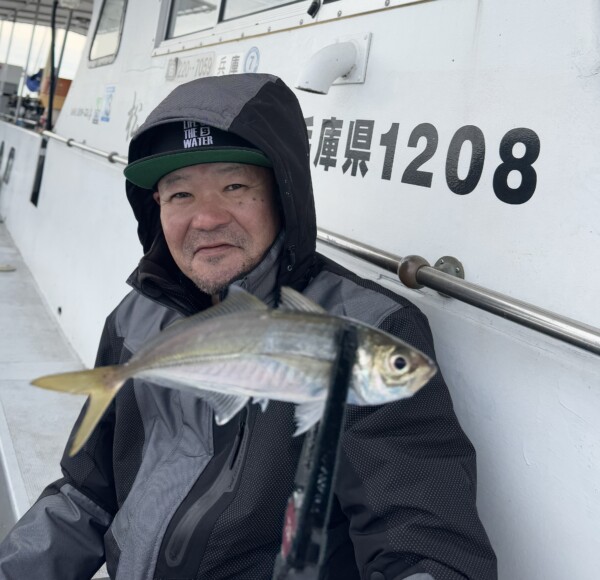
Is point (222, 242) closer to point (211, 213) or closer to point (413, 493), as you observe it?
point (211, 213)

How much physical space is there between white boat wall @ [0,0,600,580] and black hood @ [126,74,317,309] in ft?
1.30

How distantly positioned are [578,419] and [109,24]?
5.01 m

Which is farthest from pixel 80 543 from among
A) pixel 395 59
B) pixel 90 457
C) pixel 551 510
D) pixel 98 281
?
pixel 98 281

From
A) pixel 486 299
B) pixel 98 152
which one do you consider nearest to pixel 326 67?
pixel 486 299

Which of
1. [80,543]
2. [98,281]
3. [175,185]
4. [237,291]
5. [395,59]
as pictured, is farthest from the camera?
[98,281]

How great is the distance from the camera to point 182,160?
4.45 feet

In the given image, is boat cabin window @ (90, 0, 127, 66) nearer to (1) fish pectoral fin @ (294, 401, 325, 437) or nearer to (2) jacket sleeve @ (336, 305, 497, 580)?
(2) jacket sleeve @ (336, 305, 497, 580)

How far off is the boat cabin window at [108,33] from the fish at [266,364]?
4.50 metres

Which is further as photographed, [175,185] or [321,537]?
[175,185]

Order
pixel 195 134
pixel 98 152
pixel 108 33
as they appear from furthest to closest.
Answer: pixel 108 33, pixel 98 152, pixel 195 134

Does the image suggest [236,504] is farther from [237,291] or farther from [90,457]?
[237,291]

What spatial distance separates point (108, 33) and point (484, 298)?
468 centimetres

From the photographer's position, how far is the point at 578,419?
1325mm

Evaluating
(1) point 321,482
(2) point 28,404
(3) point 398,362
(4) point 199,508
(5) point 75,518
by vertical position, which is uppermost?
(3) point 398,362
